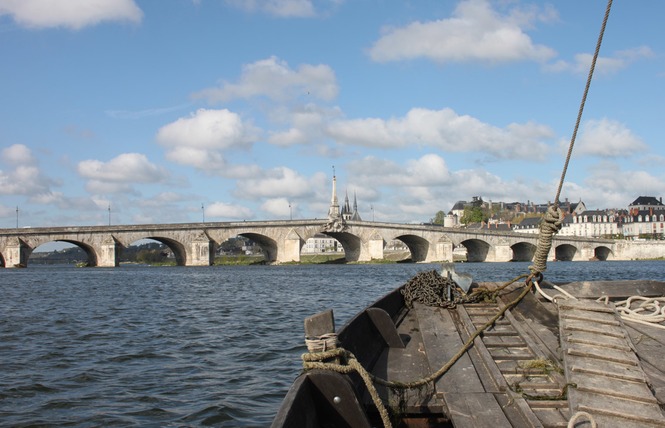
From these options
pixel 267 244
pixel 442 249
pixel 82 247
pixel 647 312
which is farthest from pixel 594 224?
pixel 647 312

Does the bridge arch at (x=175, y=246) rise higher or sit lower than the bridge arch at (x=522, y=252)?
higher

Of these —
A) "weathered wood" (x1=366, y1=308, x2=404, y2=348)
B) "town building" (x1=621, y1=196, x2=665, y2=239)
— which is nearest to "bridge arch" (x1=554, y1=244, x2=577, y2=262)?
"town building" (x1=621, y1=196, x2=665, y2=239)

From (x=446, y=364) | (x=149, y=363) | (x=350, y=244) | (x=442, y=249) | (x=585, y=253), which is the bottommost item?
(x=585, y=253)

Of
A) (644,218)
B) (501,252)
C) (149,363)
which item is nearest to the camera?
(149,363)

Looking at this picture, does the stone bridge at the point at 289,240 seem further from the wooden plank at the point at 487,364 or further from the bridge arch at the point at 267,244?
the wooden plank at the point at 487,364

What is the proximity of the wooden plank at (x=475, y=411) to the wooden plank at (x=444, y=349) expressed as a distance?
0.20 m

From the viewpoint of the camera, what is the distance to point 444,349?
623 cm

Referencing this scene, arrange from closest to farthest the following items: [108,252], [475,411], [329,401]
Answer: [329,401] → [475,411] → [108,252]

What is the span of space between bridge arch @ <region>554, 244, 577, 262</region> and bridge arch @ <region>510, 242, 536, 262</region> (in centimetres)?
413

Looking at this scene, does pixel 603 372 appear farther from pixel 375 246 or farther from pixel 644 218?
pixel 644 218

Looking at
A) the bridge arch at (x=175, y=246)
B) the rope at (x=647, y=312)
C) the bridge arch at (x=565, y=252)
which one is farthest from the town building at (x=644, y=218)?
the rope at (x=647, y=312)

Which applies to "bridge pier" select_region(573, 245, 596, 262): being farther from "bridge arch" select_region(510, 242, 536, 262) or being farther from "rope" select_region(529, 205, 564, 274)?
"rope" select_region(529, 205, 564, 274)

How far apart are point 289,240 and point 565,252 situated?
137 feet

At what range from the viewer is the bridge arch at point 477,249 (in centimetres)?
7844
